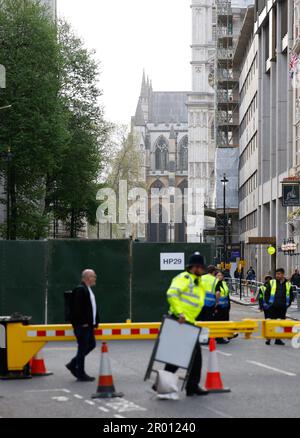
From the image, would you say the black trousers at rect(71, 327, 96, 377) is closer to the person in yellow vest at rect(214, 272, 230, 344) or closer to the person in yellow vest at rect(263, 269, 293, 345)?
the person in yellow vest at rect(263, 269, 293, 345)

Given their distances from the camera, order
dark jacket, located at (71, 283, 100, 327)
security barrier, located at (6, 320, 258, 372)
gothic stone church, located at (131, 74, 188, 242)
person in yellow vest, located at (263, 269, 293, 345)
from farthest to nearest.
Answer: gothic stone church, located at (131, 74, 188, 242)
person in yellow vest, located at (263, 269, 293, 345)
security barrier, located at (6, 320, 258, 372)
dark jacket, located at (71, 283, 100, 327)

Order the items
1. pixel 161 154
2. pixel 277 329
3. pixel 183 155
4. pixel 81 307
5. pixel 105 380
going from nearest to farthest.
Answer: pixel 105 380, pixel 81 307, pixel 277 329, pixel 183 155, pixel 161 154

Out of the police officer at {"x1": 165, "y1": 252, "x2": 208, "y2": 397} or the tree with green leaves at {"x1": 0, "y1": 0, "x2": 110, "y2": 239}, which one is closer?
the police officer at {"x1": 165, "y1": 252, "x2": 208, "y2": 397}

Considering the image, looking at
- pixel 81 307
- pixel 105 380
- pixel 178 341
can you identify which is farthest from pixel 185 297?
pixel 81 307

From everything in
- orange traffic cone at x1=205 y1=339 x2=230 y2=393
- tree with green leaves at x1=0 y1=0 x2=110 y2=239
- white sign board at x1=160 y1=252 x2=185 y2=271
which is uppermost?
tree with green leaves at x1=0 y1=0 x2=110 y2=239

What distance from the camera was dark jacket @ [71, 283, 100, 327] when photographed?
15500 millimetres

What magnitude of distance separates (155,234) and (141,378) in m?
167

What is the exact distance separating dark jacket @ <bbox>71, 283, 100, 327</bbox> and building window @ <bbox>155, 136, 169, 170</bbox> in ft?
559

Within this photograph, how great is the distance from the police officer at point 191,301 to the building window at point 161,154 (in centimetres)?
Answer: 17195

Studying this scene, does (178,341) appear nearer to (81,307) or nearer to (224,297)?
(81,307)

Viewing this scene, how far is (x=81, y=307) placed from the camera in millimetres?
15523

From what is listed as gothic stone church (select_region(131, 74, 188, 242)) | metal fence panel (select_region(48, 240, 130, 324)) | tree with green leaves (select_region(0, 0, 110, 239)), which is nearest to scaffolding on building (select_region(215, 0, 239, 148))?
tree with green leaves (select_region(0, 0, 110, 239))

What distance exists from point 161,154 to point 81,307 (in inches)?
6884

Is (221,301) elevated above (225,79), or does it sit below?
below
